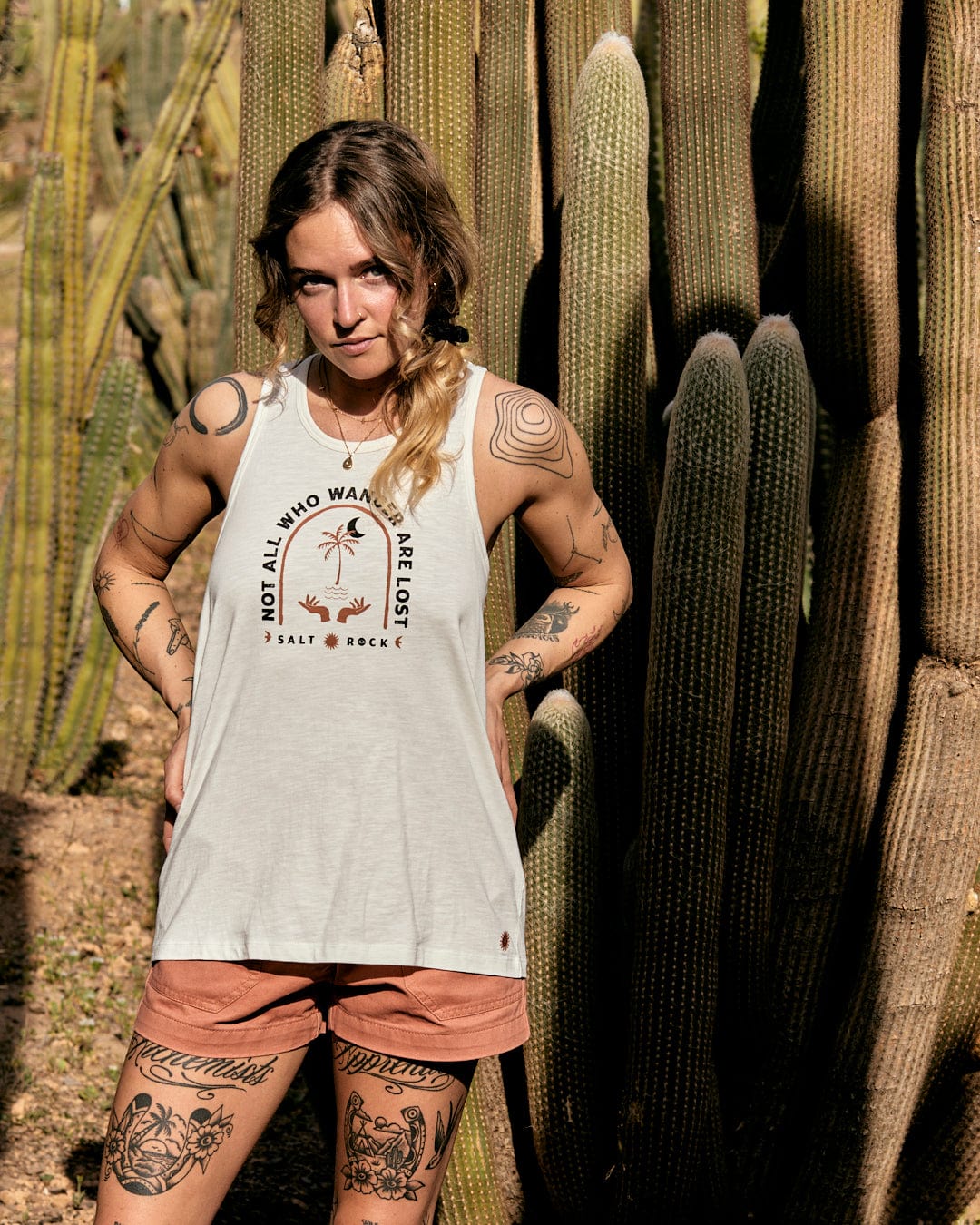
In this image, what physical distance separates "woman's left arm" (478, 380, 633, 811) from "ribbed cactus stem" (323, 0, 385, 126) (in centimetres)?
158

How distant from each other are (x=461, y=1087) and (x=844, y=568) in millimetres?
1832

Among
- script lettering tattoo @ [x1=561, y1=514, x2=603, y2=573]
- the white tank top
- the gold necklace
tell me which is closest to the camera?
the white tank top

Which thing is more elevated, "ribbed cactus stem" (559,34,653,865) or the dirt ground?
"ribbed cactus stem" (559,34,653,865)

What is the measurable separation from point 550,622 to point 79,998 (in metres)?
2.90

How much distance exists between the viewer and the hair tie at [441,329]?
2.00m

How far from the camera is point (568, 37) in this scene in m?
3.54

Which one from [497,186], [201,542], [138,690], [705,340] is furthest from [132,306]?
[705,340]

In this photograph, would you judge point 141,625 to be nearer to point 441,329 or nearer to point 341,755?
point 341,755

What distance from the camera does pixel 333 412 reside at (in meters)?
2.00

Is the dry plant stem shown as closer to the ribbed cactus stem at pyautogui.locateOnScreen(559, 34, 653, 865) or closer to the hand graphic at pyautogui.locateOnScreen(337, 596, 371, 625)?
the ribbed cactus stem at pyautogui.locateOnScreen(559, 34, 653, 865)

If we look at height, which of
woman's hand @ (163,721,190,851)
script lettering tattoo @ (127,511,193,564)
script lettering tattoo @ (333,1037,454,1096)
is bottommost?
script lettering tattoo @ (333,1037,454,1096)

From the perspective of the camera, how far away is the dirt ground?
359 cm

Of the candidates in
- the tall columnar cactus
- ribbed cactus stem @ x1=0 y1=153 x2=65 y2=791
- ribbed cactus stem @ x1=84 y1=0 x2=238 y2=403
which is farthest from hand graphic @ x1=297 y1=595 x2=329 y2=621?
ribbed cactus stem @ x1=84 y1=0 x2=238 y2=403

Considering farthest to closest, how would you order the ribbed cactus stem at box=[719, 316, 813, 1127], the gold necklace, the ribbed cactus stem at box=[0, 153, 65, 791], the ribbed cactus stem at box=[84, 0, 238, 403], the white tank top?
the ribbed cactus stem at box=[84, 0, 238, 403] → the ribbed cactus stem at box=[0, 153, 65, 791] → the ribbed cactus stem at box=[719, 316, 813, 1127] → the gold necklace → the white tank top
